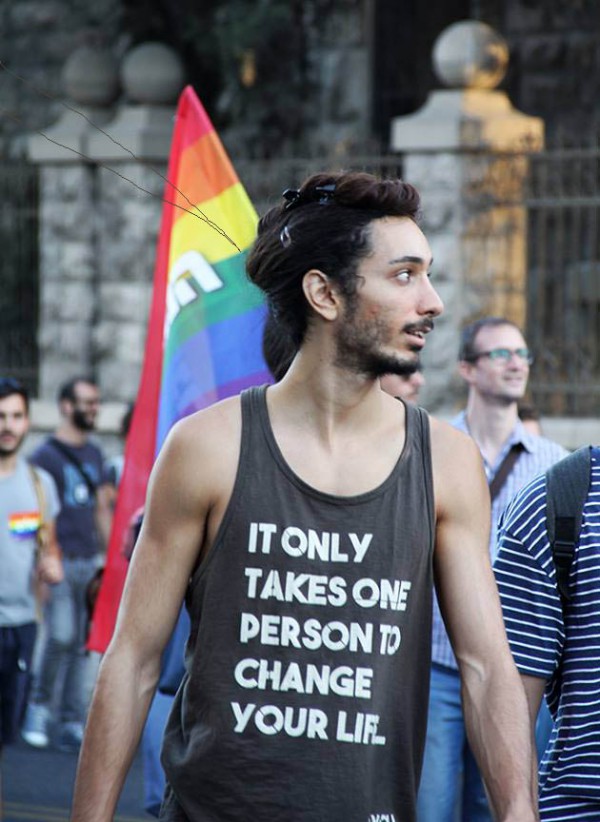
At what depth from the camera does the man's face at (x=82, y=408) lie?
34.1ft

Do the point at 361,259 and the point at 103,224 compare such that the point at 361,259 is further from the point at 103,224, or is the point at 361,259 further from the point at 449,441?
the point at 103,224

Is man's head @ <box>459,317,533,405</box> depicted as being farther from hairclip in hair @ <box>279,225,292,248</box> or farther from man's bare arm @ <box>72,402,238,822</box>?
man's bare arm @ <box>72,402,238,822</box>

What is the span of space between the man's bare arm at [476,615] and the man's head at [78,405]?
7400 mm

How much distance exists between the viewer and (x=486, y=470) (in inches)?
225

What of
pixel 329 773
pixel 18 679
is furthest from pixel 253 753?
pixel 18 679

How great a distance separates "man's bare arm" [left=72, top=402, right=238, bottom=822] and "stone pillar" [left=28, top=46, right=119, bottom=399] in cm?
1046

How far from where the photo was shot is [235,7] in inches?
570

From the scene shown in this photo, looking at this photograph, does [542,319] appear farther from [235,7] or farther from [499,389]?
[499,389]

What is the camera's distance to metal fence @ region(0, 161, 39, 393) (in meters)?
14.2

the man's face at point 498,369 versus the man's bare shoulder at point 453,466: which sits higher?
the man's face at point 498,369

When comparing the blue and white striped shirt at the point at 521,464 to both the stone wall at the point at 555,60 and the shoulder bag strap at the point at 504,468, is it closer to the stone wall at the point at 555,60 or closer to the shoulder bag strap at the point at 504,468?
the shoulder bag strap at the point at 504,468

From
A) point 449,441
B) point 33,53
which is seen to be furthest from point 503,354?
point 33,53

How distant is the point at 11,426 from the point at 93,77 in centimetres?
598

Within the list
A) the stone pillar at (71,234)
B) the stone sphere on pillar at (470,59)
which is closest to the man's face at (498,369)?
the stone sphere on pillar at (470,59)
